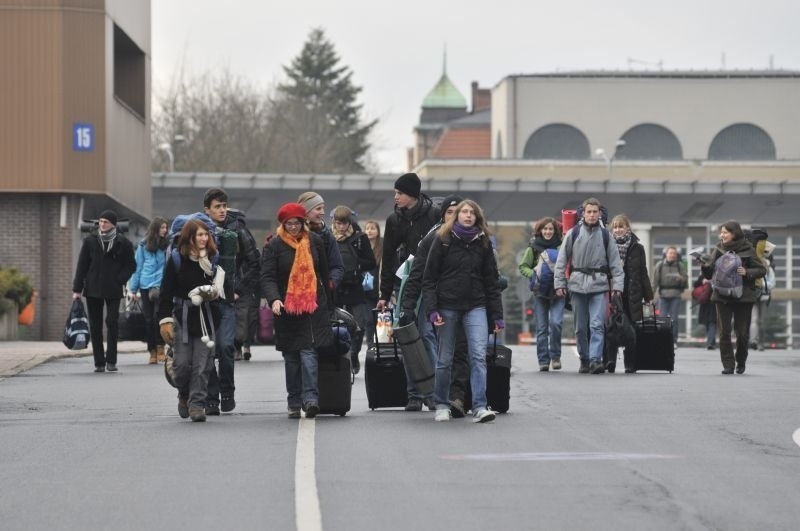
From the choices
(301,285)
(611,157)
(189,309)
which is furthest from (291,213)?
(611,157)

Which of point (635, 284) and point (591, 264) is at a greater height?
A: point (591, 264)

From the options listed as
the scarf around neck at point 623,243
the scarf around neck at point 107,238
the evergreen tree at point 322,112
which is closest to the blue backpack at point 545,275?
the scarf around neck at point 623,243

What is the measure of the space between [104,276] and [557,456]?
11.0 metres

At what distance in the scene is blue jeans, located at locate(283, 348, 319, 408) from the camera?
14625 mm

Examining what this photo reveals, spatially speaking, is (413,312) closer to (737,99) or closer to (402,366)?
(402,366)

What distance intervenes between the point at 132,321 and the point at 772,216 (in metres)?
45.3

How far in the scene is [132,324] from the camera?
961 inches

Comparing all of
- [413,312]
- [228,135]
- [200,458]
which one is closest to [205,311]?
[413,312]

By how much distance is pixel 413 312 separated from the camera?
1484cm

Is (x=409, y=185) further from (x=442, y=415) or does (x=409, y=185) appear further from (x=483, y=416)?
(x=483, y=416)

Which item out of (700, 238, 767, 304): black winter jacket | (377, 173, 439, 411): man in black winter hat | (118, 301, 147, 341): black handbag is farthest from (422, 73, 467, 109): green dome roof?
(377, 173, 439, 411): man in black winter hat

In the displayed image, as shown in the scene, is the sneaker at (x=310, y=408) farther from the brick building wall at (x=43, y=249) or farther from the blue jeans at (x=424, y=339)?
the brick building wall at (x=43, y=249)

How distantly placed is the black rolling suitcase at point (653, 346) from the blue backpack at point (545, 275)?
3.78 ft

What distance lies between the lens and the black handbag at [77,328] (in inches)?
880
